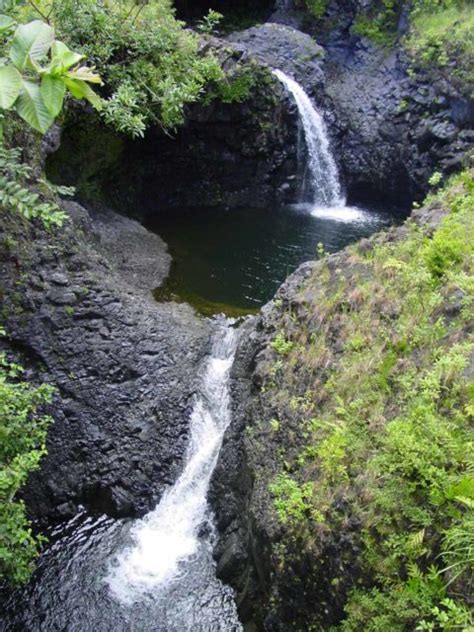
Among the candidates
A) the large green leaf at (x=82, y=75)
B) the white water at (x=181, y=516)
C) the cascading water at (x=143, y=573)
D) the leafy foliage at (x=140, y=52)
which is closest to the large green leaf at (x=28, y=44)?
the large green leaf at (x=82, y=75)

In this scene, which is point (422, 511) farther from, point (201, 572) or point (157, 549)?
point (157, 549)

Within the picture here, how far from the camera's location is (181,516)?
8.10 m

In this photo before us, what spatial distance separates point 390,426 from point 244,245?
11605 mm

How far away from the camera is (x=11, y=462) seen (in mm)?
5895

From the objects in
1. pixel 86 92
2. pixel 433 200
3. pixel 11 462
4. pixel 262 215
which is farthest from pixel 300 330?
pixel 262 215

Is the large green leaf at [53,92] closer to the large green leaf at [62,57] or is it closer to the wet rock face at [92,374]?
the large green leaf at [62,57]

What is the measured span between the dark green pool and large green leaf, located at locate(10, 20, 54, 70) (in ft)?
32.5

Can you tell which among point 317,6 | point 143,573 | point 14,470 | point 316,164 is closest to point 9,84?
point 14,470

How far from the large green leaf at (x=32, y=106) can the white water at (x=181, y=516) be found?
6.82 metres

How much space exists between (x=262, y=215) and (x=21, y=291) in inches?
452

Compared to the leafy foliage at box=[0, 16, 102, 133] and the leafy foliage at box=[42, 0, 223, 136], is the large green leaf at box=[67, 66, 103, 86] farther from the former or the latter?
the leafy foliage at box=[42, 0, 223, 136]

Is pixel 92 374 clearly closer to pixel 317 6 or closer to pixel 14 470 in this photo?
pixel 14 470

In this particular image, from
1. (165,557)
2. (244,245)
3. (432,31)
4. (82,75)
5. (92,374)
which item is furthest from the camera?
(432,31)

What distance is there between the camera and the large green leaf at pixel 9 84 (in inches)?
72.1
